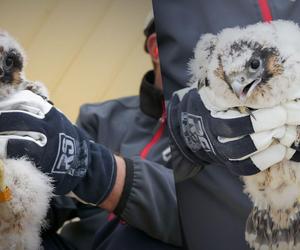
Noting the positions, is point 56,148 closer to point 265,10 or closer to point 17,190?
point 17,190

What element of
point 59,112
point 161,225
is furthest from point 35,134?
point 161,225

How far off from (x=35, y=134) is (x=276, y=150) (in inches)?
6.1

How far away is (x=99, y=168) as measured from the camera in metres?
0.33

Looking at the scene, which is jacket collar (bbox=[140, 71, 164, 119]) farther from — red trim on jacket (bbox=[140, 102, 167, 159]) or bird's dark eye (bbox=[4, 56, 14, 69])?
bird's dark eye (bbox=[4, 56, 14, 69])

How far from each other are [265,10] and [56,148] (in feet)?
0.57

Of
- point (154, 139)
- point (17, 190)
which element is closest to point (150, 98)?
point (154, 139)

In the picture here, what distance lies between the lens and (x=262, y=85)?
11.4 inches

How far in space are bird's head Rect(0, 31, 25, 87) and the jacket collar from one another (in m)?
0.11

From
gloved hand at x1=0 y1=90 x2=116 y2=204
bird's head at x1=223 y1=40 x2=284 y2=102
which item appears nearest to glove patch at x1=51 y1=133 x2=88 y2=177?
gloved hand at x1=0 y1=90 x2=116 y2=204

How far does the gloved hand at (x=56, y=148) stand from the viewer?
274mm

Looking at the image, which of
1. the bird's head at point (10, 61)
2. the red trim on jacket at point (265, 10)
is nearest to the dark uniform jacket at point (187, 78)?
the red trim on jacket at point (265, 10)

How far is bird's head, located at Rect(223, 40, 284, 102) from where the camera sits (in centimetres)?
29

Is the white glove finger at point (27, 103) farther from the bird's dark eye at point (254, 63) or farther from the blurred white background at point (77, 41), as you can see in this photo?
the bird's dark eye at point (254, 63)

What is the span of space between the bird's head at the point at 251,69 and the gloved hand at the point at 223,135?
16 millimetres
